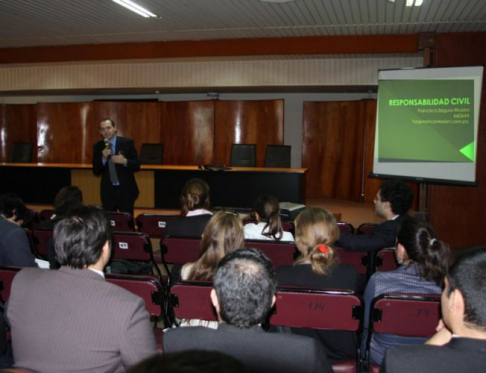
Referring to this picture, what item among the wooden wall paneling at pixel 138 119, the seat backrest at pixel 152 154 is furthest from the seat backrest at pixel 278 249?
the wooden wall paneling at pixel 138 119

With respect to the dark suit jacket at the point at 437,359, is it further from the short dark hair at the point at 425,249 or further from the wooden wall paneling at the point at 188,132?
→ the wooden wall paneling at the point at 188,132

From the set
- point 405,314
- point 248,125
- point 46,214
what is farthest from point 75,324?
point 248,125

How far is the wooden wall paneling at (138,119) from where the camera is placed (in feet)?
35.5

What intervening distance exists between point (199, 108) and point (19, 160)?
3924 millimetres

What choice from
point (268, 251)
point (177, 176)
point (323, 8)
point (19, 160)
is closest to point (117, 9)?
point (323, 8)

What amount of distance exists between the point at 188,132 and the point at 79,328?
9288 mm

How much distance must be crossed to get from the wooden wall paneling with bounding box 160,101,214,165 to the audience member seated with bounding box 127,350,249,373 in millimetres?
9938

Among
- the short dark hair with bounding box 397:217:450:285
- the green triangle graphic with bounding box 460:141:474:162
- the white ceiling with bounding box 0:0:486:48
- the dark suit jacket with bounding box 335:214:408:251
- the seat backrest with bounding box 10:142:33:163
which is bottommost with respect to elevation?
the dark suit jacket with bounding box 335:214:408:251

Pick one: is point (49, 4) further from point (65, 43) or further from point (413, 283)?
point (413, 283)

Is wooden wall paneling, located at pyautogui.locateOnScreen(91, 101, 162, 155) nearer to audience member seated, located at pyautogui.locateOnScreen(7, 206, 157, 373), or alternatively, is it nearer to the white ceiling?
the white ceiling

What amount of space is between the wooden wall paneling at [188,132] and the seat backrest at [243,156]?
147 centimetres

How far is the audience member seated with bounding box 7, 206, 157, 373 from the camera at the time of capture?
1.53 meters

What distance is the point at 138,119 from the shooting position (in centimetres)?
1085

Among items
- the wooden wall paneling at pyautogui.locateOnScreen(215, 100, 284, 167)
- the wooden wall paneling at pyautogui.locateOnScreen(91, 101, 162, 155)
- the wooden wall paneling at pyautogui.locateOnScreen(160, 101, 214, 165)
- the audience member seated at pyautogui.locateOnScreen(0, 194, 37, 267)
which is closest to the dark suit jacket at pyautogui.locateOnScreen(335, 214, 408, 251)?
the audience member seated at pyautogui.locateOnScreen(0, 194, 37, 267)
